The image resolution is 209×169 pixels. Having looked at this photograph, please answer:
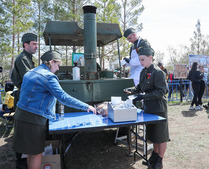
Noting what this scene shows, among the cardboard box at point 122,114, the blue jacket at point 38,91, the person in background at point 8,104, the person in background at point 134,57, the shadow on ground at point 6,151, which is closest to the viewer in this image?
the blue jacket at point 38,91

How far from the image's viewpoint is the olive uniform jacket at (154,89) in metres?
2.54

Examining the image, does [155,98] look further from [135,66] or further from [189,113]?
[189,113]

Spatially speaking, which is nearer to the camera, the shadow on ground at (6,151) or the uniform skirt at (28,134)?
the uniform skirt at (28,134)

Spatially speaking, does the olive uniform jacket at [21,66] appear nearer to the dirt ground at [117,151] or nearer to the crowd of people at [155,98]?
the dirt ground at [117,151]

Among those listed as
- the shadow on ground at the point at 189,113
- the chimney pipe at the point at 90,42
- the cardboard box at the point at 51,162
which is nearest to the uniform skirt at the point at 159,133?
the cardboard box at the point at 51,162

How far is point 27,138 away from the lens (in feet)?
6.74

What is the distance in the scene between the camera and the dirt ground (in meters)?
3.21

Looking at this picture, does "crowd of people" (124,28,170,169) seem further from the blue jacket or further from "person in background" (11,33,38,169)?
"person in background" (11,33,38,169)

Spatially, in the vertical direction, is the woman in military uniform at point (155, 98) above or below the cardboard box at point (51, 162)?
above

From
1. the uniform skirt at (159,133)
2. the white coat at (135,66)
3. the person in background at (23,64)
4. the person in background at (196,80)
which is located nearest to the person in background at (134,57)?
the white coat at (135,66)

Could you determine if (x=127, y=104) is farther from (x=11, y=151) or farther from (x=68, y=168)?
(x=11, y=151)

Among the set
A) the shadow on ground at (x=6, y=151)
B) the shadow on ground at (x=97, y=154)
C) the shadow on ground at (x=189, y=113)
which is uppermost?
the shadow on ground at (x=189, y=113)

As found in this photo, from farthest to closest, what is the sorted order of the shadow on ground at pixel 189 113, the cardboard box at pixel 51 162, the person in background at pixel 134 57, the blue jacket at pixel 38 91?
the shadow on ground at pixel 189 113 → the person in background at pixel 134 57 → the cardboard box at pixel 51 162 → the blue jacket at pixel 38 91

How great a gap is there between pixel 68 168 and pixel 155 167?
4.66 ft
